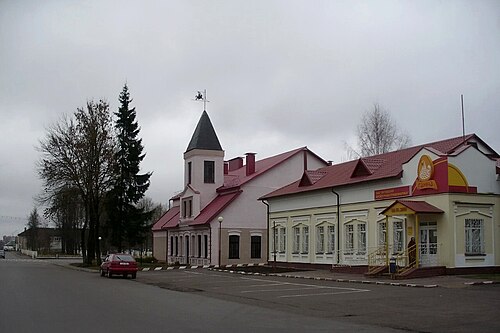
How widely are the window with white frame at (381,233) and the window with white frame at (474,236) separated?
506 centimetres

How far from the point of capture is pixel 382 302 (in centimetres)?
2039

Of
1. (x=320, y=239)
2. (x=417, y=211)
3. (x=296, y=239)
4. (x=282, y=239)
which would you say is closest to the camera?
(x=417, y=211)

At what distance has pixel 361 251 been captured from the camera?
3781 cm

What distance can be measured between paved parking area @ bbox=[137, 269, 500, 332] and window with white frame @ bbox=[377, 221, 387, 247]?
6.48 metres

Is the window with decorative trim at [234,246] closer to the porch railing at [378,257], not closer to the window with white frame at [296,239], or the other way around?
the window with white frame at [296,239]

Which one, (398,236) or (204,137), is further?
(204,137)

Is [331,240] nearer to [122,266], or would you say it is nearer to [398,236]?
[398,236]

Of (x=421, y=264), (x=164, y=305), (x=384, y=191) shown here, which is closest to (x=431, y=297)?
(x=164, y=305)

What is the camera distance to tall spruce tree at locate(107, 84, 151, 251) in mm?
63500

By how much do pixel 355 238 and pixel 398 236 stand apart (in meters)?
4.25

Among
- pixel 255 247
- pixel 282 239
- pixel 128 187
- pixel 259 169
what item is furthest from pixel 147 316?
pixel 128 187

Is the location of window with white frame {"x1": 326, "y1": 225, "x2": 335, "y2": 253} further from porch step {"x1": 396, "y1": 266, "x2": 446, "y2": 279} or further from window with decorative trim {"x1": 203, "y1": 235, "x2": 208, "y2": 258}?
window with decorative trim {"x1": 203, "y1": 235, "x2": 208, "y2": 258}

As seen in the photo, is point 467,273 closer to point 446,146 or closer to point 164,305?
point 446,146

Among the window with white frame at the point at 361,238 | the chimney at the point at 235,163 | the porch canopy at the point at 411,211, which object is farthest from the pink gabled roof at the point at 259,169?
the porch canopy at the point at 411,211
